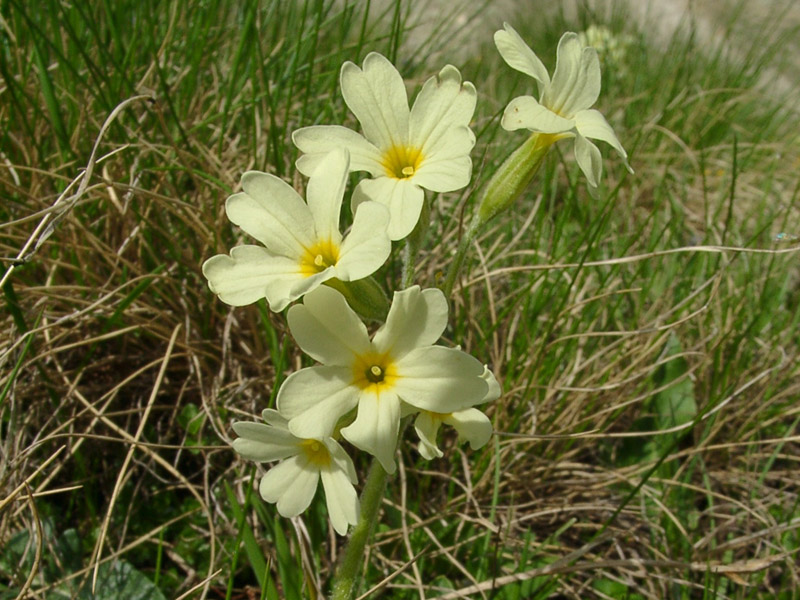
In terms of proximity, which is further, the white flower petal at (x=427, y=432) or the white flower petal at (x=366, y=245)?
the white flower petal at (x=427, y=432)

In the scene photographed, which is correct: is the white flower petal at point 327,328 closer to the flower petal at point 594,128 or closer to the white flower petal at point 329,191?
the white flower petal at point 329,191

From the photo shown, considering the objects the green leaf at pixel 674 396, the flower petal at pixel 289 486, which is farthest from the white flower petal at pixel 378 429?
the green leaf at pixel 674 396

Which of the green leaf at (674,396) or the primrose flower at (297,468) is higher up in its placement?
the primrose flower at (297,468)

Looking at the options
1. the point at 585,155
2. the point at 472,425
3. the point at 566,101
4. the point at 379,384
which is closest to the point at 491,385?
the point at 472,425

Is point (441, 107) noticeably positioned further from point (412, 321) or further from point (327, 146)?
point (412, 321)

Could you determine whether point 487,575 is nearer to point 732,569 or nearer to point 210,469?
point 732,569
